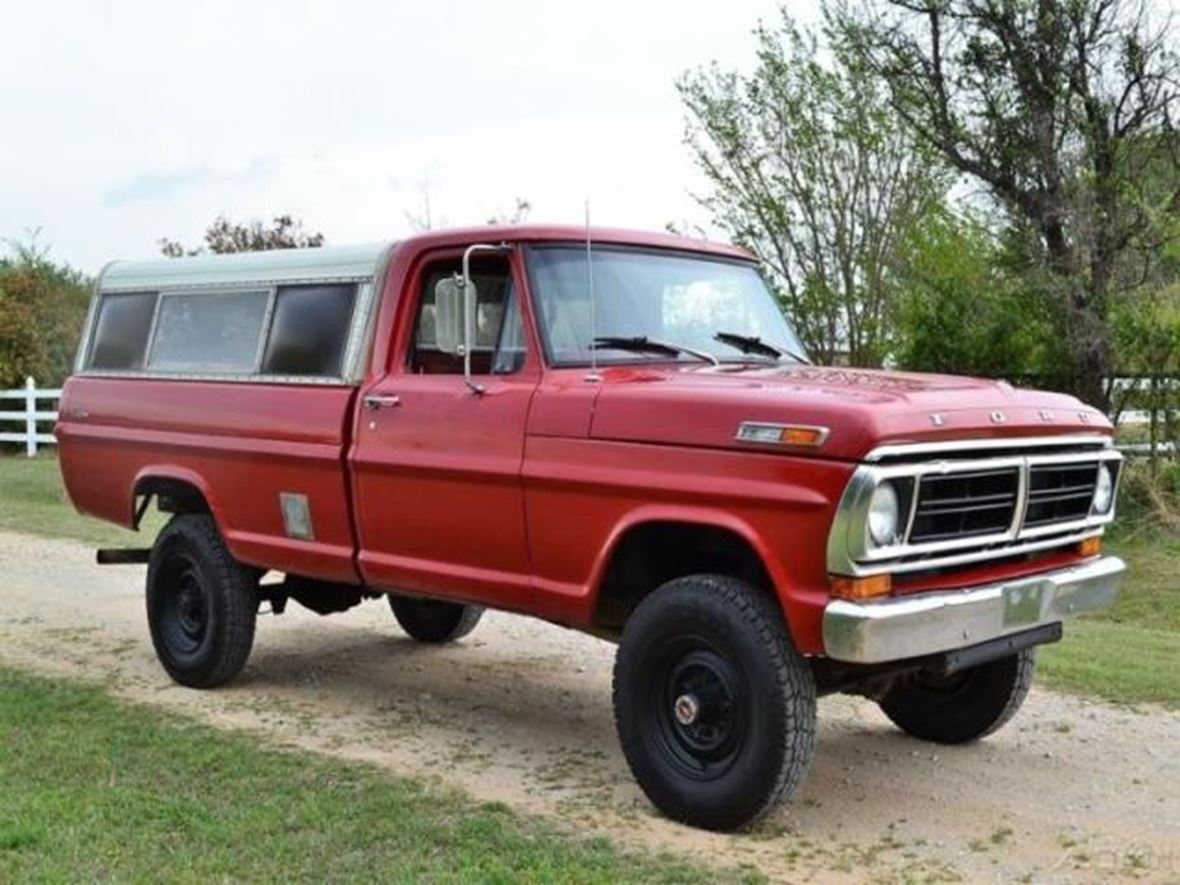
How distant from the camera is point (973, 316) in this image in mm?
14375

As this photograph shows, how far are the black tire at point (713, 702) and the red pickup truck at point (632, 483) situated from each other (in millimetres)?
12

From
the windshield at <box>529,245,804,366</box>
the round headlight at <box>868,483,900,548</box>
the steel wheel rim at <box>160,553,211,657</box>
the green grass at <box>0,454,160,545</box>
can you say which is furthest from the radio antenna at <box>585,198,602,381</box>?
the green grass at <box>0,454,160,545</box>

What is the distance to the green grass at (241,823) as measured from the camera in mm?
4672

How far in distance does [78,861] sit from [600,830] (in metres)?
1.83

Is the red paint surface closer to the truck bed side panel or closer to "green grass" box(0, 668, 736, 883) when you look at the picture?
the truck bed side panel

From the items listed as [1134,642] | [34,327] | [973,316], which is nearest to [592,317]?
[1134,642]

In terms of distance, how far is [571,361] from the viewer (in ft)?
19.0

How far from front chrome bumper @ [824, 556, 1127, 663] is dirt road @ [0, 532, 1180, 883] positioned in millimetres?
760

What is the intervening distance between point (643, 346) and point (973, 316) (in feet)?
30.4

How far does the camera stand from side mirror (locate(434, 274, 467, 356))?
585 cm

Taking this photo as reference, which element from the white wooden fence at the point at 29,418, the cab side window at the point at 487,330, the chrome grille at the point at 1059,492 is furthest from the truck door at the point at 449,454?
the white wooden fence at the point at 29,418

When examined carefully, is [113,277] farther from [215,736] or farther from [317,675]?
[215,736]

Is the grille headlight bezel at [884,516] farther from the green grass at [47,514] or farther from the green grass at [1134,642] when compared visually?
the green grass at [47,514]

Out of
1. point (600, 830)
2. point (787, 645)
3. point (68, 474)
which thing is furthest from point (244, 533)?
point (787, 645)
